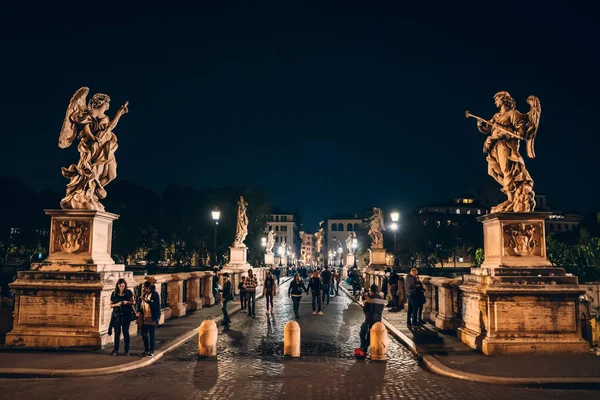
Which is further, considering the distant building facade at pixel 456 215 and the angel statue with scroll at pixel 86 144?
the distant building facade at pixel 456 215

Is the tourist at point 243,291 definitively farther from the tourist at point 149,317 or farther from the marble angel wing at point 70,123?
the marble angel wing at point 70,123

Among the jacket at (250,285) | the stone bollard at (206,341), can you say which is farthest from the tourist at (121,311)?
the jacket at (250,285)

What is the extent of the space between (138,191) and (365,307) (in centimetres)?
5703

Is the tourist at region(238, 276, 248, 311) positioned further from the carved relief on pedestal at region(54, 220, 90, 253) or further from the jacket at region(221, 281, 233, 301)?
the carved relief on pedestal at region(54, 220, 90, 253)

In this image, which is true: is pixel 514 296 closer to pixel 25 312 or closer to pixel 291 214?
pixel 25 312

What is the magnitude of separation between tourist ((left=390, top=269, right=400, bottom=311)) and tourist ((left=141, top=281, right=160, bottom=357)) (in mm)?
12302

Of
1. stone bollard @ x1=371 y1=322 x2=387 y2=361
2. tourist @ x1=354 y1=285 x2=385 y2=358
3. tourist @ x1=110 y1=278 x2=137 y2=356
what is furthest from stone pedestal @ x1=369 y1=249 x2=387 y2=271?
tourist @ x1=110 y1=278 x2=137 y2=356

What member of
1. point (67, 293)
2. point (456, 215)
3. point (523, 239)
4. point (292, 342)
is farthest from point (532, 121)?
point (456, 215)

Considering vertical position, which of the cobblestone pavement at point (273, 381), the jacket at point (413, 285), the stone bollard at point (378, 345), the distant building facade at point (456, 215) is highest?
the distant building facade at point (456, 215)

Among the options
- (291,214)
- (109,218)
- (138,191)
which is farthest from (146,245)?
(291,214)

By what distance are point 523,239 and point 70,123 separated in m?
11.0

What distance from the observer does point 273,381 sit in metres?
9.22

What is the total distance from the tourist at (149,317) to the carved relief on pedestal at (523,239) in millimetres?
7815

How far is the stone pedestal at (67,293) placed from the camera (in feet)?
39.7
